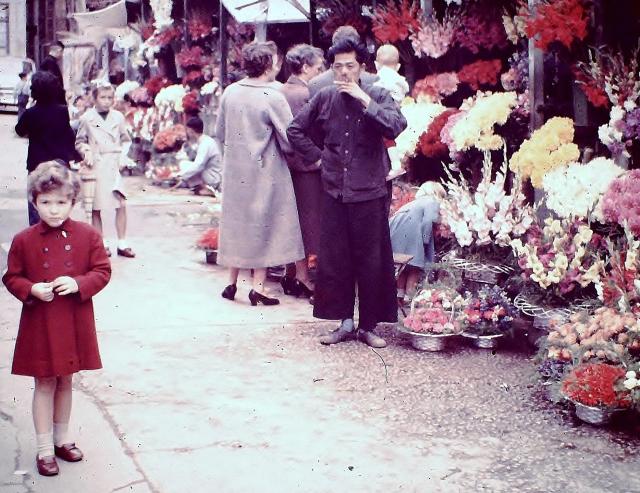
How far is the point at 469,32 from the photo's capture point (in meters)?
8.94

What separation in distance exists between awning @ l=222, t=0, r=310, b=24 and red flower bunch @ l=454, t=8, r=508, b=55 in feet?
11.3

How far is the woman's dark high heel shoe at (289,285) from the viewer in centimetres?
845

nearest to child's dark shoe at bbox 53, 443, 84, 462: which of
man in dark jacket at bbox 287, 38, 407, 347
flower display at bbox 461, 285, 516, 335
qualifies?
man in dark jacket at bbox 287, 38, 407, 347

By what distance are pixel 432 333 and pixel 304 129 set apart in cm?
162

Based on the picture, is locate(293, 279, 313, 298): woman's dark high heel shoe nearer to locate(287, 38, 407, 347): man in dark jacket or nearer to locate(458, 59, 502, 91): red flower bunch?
locate(287, 38, 407, 347): man in dark jacket

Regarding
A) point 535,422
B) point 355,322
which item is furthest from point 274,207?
point 535,422

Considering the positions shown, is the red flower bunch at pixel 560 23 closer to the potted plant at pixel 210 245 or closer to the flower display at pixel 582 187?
Answer: the flower display at pixel 582 187

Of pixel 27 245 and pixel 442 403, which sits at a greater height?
pixel 27 245

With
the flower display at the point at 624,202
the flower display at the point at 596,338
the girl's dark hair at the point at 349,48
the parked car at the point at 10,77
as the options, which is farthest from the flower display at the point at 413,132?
the parked car at the point at 10,77

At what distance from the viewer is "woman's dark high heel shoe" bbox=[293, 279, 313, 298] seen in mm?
8344

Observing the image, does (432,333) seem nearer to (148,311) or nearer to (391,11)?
(148,311)

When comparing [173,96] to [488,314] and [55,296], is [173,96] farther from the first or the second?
[55,296]

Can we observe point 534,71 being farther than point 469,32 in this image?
No

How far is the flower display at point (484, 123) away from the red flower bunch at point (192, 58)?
9.03m
